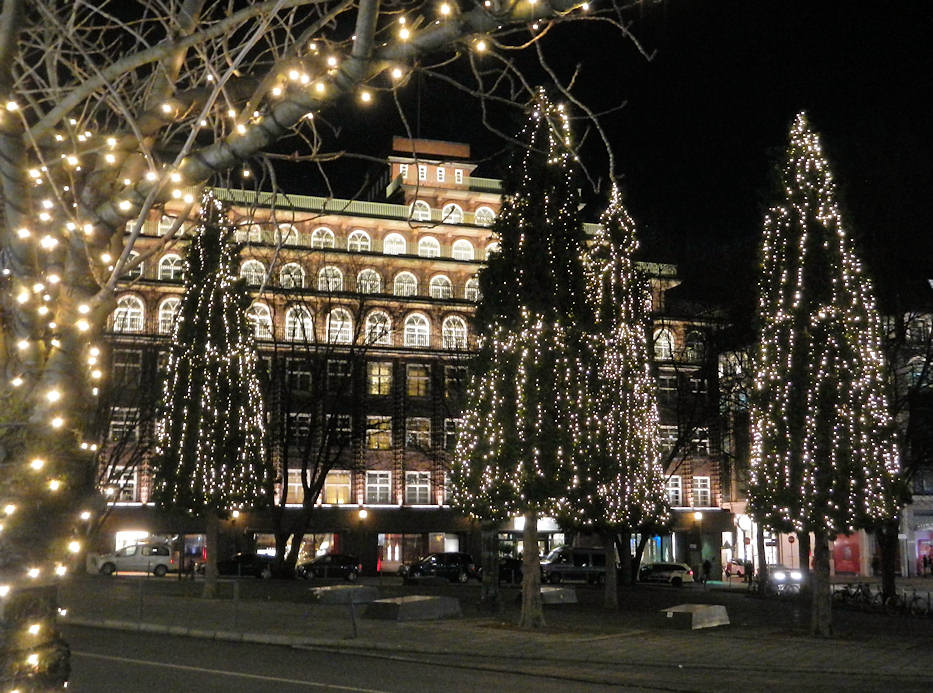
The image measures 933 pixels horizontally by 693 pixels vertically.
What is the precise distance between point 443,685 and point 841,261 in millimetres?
13648

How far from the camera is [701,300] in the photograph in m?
40.3

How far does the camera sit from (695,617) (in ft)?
74.4

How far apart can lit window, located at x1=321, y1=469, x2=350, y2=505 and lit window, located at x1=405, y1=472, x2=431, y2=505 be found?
377cm

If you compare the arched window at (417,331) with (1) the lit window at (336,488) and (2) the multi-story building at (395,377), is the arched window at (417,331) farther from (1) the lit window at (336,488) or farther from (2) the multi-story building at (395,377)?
(1) the lit window at (336,488)

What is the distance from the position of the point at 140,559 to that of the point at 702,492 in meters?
36.3

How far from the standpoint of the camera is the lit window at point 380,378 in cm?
6144

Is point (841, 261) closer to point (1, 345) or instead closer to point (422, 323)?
point (1, 345)

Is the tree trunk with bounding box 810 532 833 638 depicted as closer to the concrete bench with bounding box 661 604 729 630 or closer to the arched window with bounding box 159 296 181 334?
the concrete bench with bounding box 661 604 729 630

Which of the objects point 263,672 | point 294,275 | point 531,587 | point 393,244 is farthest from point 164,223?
point 263,672

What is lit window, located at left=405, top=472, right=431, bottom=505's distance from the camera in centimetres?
6200

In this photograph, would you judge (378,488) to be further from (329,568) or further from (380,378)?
(329,568)

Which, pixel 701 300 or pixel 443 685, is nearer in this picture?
pixel 443 685

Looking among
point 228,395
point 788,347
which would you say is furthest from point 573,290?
point 228,395

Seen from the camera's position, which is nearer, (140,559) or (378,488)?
(140,559)
